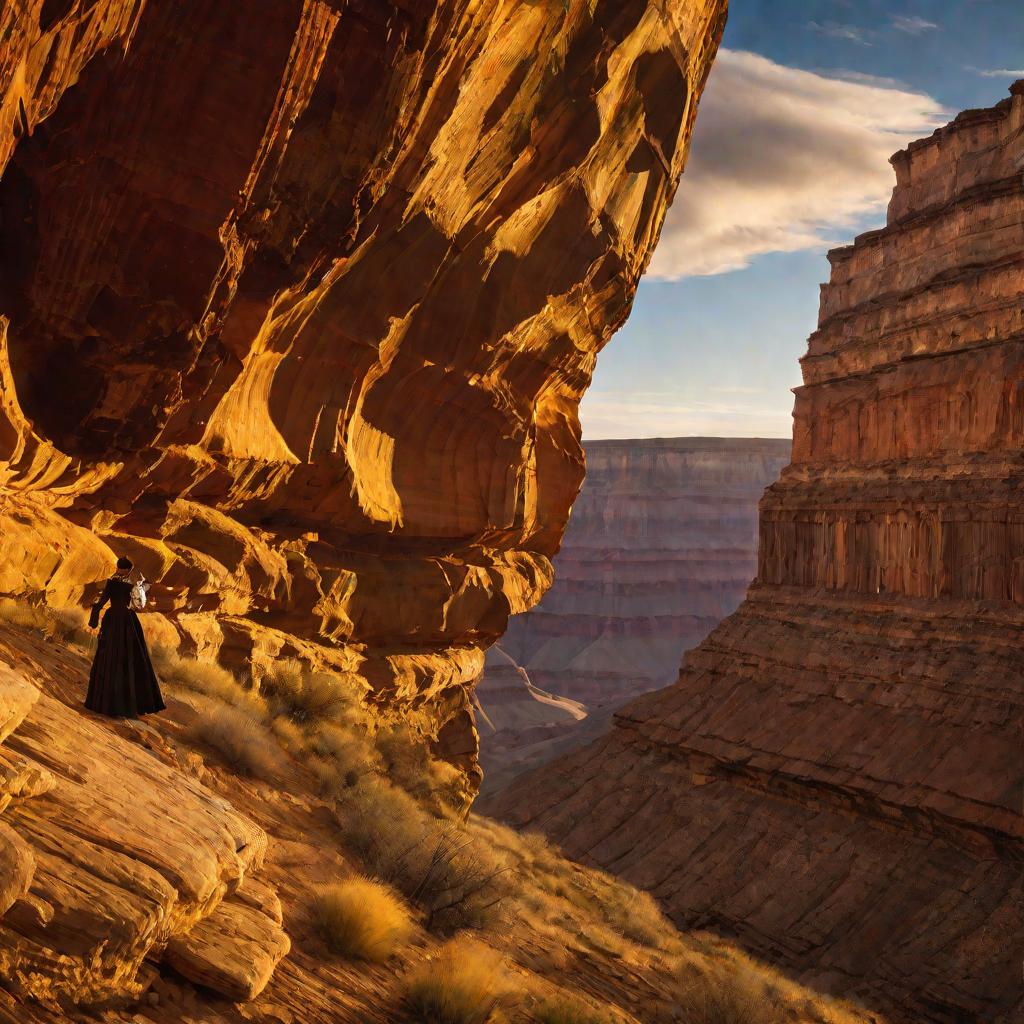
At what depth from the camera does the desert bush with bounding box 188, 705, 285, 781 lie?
977 cm

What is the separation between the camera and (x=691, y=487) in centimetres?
11300

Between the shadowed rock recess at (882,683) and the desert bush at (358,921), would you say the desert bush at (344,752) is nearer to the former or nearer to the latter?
the desert bush at (358,921)

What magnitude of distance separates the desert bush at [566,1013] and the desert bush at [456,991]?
0.33 m

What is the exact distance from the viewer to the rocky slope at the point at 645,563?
10412 cm

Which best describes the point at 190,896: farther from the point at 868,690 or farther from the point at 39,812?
the point at 868,690

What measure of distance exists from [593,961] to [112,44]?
938 centimetres

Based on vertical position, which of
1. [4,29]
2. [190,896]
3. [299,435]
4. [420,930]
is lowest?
[420,930]

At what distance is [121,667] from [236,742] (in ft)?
4.74

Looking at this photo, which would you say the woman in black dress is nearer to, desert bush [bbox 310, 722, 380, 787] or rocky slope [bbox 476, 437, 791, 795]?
desert bush [bbox 310, 722, 380, 787]

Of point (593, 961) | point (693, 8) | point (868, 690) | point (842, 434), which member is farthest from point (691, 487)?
point (593, 961)

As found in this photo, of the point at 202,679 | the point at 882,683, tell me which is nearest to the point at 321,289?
the point at 202,679

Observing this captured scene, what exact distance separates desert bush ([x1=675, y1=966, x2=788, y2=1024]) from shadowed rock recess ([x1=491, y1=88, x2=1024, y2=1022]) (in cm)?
1437

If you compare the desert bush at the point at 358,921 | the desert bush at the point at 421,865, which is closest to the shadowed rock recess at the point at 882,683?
the desert bush at the point at 421,865

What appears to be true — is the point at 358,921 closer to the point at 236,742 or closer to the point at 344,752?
the point at 236,742
